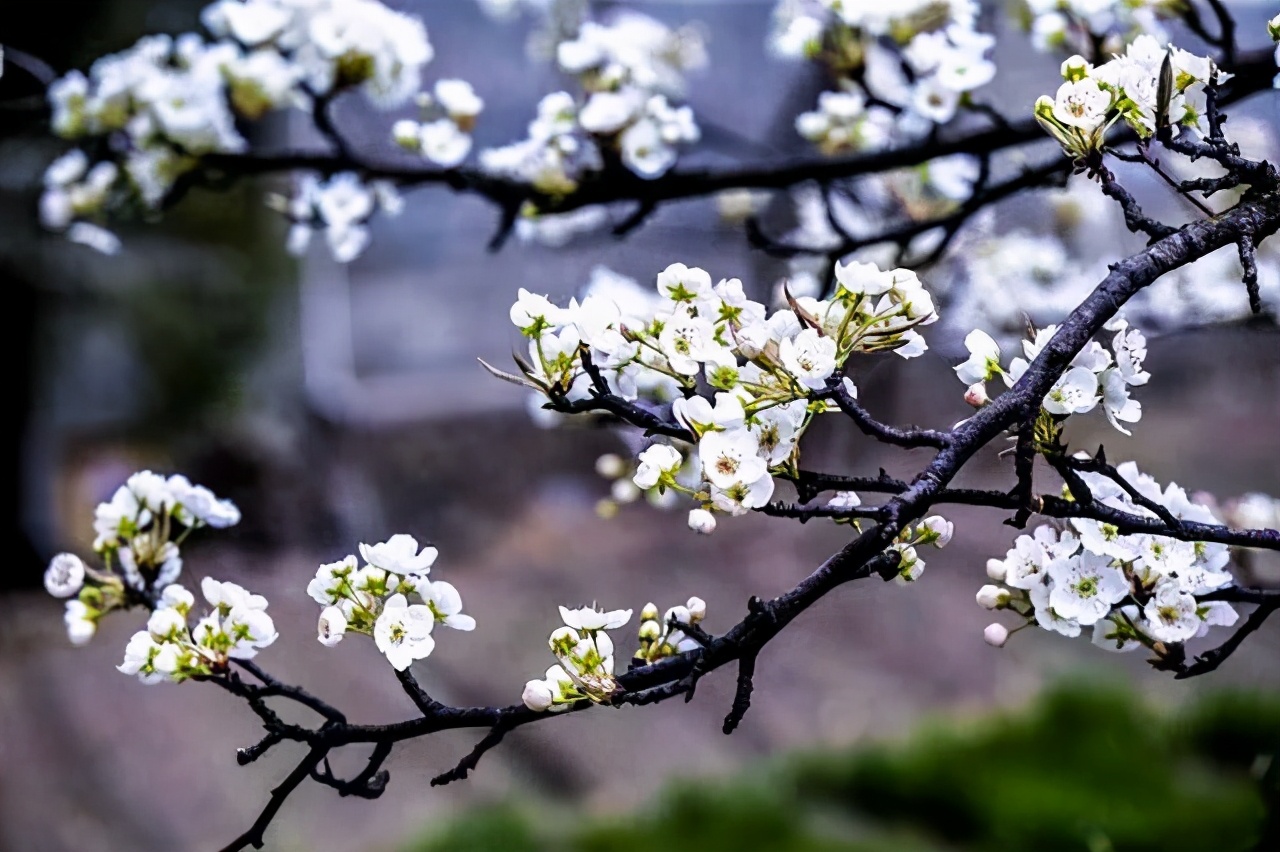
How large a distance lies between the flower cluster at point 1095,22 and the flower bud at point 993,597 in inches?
13.3

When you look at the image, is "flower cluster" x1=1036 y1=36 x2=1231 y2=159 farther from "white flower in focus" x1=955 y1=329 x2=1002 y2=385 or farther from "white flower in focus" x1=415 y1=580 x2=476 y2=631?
"white flower in focus" x1=415 y1=580 x2=476 y2=631

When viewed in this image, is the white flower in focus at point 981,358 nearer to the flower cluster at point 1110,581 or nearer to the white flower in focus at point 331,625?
the flower cluster at point 1110,581

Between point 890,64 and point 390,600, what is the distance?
54cm

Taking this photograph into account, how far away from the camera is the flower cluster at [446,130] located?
59 cm

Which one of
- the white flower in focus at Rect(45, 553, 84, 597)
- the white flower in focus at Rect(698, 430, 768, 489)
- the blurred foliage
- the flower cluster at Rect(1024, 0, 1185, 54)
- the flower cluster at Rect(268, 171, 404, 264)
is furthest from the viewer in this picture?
the blurred foliage

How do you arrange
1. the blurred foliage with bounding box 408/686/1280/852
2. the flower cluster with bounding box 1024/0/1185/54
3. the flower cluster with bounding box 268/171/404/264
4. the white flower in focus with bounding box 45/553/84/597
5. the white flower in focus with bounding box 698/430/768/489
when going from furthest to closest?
the blurred foliage with bounding box 408/686/1280/852 < the flower cluster with bounding box 268/171/404/264 < the flower cluster with bounding box 1024/0/1185/54 < the white flower in focus with bounding box 45/553/84/597 < the white flower in focus with bounding box 698/430/768/489

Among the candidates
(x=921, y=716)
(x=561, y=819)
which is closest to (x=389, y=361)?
(x=561, y=819)

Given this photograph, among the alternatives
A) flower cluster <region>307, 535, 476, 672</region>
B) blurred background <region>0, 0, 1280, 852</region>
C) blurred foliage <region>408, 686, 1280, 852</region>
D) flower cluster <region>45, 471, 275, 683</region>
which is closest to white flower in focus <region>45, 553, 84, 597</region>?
flower cluster <region>45, 471, 275, 683</region>

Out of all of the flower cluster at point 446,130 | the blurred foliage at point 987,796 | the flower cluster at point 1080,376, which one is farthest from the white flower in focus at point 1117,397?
the blurred foliage at point 987,796

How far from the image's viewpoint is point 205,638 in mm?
287

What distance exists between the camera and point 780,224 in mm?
752

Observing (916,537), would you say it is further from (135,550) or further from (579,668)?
(135,550)

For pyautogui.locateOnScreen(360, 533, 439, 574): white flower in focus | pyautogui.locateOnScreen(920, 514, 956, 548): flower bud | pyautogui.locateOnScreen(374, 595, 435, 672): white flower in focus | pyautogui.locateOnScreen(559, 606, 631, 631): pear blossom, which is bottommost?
pyautogui.locateOnScreen(374, 595, 435, 672): white flower in focus

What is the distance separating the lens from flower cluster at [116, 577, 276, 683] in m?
0.28
